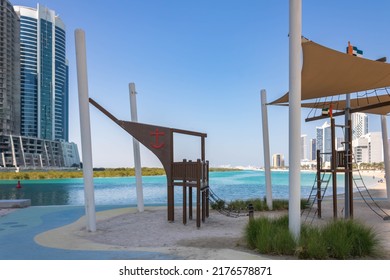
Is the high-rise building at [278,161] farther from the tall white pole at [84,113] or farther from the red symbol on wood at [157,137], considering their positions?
the tall white pole at [84,113]

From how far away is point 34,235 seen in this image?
7.73 m

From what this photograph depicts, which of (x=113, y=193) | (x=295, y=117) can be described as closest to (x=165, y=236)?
(x=295, y=117)

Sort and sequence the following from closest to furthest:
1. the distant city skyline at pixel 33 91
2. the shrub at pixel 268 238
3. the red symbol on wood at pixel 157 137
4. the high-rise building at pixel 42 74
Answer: the shrub at pixel 268 238 → the red symbol on wood at pixel 157 137 → the distant city skyline at pixel 33 91 → the high-rise building at pixel 42 74

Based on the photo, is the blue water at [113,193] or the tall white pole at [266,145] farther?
the blue water at [113,193]

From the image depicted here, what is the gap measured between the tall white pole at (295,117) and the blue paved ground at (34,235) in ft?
7.56

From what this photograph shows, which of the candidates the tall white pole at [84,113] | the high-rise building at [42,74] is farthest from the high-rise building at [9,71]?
the tall white pole at [84,113]

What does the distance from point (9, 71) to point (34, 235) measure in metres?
82.4

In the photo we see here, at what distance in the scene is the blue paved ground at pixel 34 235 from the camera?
561 cm

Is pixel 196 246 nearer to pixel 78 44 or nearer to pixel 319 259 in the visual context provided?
pixel 319 259

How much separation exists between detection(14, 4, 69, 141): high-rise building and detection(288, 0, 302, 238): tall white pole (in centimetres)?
9113

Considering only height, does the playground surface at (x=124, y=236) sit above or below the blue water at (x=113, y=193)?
above

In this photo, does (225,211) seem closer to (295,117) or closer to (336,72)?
(336,72)

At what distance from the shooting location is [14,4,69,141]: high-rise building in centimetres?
8694
